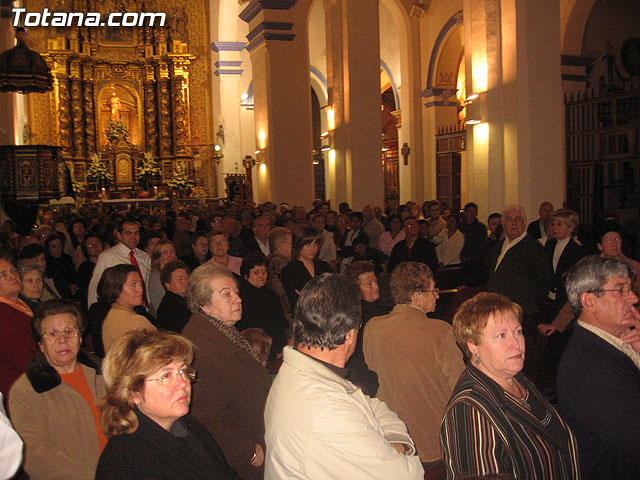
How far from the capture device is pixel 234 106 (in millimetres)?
26469

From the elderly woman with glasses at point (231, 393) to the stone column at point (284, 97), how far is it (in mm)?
12181

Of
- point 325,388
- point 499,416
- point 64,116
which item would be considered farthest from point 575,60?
point 64,116

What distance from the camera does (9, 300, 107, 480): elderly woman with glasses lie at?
2.91 meters

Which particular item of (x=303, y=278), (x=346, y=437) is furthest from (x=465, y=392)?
(x=303, y=278)

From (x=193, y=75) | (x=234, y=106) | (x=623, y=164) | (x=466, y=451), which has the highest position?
(x=193, y=75)

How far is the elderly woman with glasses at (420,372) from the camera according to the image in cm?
339

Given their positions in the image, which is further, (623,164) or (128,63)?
(128,63)

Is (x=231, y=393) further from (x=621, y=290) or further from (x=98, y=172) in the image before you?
(x=98, y=172)

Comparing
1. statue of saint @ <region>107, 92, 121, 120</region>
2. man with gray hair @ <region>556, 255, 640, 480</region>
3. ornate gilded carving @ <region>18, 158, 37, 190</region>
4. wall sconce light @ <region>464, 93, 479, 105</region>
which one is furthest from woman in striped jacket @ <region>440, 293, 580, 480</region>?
statue of saint @ <region>107, 92, 121, 120</region>

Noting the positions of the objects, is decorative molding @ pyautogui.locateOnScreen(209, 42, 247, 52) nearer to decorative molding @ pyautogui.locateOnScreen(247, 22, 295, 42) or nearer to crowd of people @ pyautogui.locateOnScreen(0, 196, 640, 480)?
decorative molding @ pyautogui.locateOnScreen(247, 22, 295, 42)

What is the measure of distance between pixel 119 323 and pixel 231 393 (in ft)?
4.32

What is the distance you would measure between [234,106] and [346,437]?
2543 centimetres

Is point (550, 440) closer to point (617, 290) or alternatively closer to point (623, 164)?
point (617, 290)

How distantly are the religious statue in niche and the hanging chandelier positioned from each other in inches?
643
